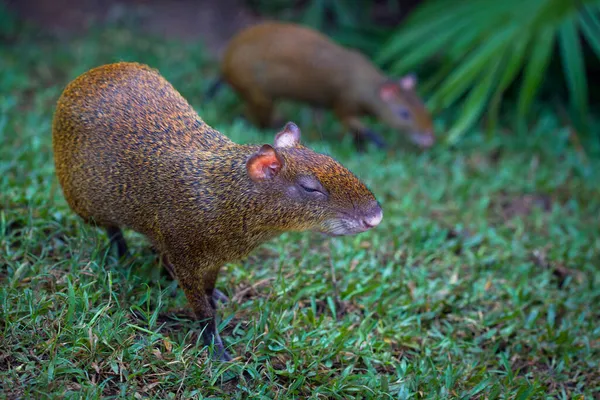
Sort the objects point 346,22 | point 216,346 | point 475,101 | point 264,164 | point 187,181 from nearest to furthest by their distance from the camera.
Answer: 1. point 264,164
2. point 187,181
3. point 216,346
4. point 475,101
5. point 346,22

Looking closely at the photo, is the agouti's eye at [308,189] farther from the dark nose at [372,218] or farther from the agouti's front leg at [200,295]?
the agouti's front leg at [200,295]

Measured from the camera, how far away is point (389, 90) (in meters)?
6.70

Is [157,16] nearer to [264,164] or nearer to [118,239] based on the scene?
[118,239]

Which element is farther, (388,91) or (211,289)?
(388,91)

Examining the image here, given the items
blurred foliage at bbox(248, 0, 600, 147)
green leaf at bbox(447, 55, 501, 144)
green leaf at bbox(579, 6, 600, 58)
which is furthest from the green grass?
green leaf at bbox(579, 6, 600, 58)

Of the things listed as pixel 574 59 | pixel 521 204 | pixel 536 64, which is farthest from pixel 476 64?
pixel 521 204

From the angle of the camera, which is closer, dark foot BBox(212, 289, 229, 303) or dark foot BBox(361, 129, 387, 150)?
dark foot BBox(212, 289, 229, 303)

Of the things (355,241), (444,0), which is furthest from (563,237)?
(444,0)

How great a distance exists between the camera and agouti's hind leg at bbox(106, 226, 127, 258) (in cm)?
341

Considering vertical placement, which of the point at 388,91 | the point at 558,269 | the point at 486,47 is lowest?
the point at 558,269

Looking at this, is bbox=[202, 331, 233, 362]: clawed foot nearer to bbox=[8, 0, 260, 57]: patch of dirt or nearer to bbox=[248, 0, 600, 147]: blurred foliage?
bbox=[248, 0, 600, 147]: blurred foliage

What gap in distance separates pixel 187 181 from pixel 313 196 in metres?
0.57

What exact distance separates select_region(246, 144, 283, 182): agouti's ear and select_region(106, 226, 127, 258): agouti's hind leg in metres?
0.99

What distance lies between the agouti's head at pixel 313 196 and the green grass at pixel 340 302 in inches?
24.9
